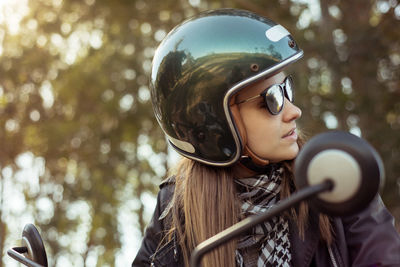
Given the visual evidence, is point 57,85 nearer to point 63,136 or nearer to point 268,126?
point 63,136

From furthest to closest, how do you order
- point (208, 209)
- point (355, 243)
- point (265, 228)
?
1. point (208, 209)
2. point (265, 228)
3. point (355, 243)

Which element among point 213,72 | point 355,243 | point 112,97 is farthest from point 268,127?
point 112,97

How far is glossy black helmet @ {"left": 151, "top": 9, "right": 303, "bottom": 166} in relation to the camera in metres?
2.33

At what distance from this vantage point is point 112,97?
15609mm

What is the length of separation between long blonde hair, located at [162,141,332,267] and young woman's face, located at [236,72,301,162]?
0.31 ft

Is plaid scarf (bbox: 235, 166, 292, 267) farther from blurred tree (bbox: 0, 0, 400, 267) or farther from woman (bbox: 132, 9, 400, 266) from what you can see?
blurred tree (bbox: 0, 0, 400, 267)

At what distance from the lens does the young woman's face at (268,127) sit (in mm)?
2316

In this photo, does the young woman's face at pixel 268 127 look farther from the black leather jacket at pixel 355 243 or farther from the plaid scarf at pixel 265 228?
the black leather jacket at pixel 355 243

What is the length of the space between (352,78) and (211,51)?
30.6ft

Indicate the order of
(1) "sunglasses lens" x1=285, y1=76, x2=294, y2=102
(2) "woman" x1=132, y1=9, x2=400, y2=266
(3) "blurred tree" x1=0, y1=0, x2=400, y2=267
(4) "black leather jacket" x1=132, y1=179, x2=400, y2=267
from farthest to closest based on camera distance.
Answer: (3) "blurred tree" x1=0, y1=0, x2=400, y2=267, (1) "sunglasses lens" x1=285, y1=76, x2=294, y2=102, (2) "woman" x1=132, y1=9, x2=400, y2=266, (4) "black leather jacket" x1=132, y1=179, x2=400, y2=267

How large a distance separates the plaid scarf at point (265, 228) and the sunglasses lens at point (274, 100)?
24cm

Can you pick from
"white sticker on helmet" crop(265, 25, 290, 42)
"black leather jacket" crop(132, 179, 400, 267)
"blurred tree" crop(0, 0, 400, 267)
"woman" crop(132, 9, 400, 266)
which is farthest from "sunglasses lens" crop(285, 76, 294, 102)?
"blurred tree" crop(0, 0, 400, 267)

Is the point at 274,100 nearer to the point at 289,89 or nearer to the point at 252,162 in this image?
the point at 289,89

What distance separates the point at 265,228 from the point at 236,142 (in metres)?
0.34
